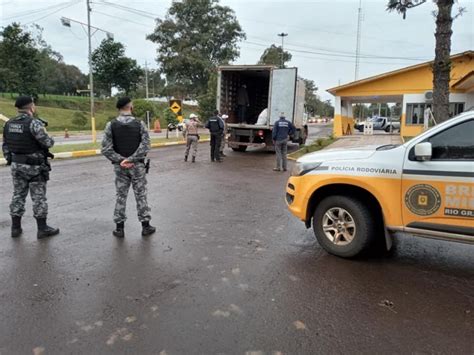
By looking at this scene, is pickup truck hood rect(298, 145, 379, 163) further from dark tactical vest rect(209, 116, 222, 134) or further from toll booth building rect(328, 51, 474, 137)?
toll booth building rect(328, 51, 474, 137)

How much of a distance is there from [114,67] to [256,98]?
4566cm

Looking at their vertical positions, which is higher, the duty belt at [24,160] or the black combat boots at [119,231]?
the duty belt at [24,160]

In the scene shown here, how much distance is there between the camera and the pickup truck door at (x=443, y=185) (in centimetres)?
380

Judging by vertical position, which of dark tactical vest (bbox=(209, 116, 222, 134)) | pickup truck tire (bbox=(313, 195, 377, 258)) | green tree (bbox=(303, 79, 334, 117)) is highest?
green tree (bbox=(303, 79, 334, 117))

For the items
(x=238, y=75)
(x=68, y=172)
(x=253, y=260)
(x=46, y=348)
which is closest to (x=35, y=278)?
(x=46, y=348)

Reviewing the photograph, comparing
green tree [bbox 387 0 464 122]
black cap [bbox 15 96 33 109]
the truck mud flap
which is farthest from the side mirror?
the truck mud flap

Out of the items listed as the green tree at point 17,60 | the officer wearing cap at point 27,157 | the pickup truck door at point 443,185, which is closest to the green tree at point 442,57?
the pickup truck door at point 443,185

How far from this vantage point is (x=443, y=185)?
388cm

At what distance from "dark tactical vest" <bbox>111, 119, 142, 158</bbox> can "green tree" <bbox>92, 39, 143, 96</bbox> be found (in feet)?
189

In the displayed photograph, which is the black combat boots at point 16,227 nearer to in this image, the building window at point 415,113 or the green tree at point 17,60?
the building window at point 415,113

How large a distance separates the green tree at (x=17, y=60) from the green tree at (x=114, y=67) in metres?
10.6

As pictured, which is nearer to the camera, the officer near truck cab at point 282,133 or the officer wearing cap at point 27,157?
the officer wearing cap at point 27,157

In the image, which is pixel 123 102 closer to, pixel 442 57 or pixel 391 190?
pixel 391 190

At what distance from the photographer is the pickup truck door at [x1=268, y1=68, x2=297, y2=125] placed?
1494 centimetres
